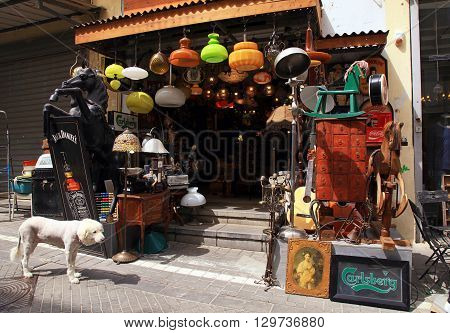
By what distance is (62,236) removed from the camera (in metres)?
4.77

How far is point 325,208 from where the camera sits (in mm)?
5320

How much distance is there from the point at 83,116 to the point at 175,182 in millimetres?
2512

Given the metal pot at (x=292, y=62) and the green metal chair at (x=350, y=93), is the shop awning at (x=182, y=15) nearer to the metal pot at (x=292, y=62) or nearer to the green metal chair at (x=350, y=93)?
the metal pot at (x=292, y=62)

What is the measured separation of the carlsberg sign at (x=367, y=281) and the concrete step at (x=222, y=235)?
2.21 meters

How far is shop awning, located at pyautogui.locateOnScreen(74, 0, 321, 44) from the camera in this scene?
6.12 metres

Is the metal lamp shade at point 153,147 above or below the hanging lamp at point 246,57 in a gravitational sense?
below

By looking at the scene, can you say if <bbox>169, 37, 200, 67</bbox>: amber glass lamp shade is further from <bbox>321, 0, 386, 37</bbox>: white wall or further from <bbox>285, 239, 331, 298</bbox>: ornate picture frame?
<bbox>285, 239, 331, 298</bbox>: ornate picture frame

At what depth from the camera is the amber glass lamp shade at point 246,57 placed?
5.96 metres

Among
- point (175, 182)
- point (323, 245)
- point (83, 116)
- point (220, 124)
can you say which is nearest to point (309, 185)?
point (323, 245)

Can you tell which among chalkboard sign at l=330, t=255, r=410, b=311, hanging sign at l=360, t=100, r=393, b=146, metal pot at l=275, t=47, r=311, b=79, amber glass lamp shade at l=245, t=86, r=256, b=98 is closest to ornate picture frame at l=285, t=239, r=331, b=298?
chalkboard sign at l=330, t=255, r=410, b=311

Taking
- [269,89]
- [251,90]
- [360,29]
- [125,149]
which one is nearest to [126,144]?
[125,149]

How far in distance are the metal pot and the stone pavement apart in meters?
3.37

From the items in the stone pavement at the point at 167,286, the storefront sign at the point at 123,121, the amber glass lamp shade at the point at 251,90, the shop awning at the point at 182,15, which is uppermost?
the shop awning at the point at 182,15

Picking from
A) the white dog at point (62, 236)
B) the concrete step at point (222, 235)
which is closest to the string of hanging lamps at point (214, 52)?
the concrete step at point (222, 235)
